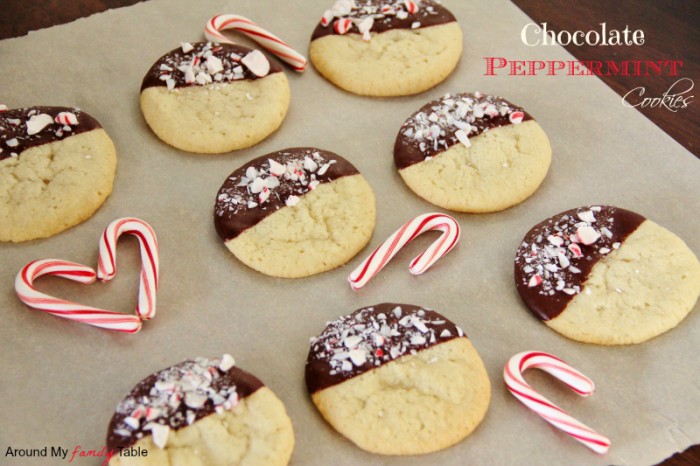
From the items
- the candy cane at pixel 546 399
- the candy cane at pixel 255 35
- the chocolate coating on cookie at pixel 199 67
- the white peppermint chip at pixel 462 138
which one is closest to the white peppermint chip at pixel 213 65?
A: the chocolate coating on cookie at pixel 199 67

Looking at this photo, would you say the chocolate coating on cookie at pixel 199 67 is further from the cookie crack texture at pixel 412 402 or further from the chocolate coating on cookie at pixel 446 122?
the cookie crack texture at pixel 412 402

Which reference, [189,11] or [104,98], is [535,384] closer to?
[104,98]

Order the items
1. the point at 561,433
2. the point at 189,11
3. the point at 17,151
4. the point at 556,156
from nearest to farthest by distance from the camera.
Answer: the point at 561,433
the point at 17,151
the point at 556,156
the point at 189,11

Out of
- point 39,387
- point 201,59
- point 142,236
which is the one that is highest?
point 201,59

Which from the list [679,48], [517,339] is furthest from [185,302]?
[679,48]

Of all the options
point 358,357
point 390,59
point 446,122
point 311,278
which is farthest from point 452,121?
point 358,357

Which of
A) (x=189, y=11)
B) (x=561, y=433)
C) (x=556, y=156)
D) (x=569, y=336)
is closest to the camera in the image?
(x=561, y=433)
